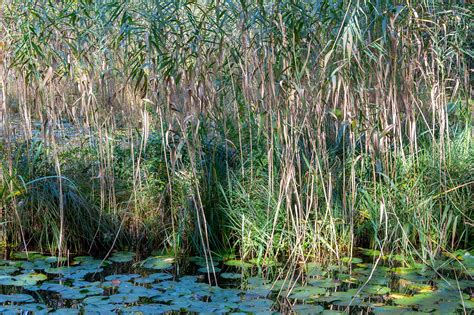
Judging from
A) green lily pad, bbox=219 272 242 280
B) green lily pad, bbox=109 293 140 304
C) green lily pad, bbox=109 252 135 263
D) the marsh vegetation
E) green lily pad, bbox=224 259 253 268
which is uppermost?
the marsh vegetation

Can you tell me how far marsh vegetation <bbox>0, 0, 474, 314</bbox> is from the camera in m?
4.89

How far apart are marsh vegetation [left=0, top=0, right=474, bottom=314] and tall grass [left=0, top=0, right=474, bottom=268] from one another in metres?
0.02

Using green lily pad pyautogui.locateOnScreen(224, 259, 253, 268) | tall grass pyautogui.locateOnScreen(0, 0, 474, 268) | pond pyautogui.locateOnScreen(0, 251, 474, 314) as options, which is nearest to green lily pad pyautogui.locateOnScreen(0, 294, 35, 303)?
pond pyautogui.locateOnScreen(0, 251, 474, 314)

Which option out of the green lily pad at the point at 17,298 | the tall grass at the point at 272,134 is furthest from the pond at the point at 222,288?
the tall grass at the point at 272,134

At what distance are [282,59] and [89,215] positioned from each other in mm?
1916

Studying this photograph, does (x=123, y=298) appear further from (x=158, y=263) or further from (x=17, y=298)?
(x=158, y=263)

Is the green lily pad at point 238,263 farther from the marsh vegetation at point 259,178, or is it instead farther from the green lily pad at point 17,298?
the green lily pad at point 17,298

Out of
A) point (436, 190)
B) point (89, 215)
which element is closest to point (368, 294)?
point (436, 190)

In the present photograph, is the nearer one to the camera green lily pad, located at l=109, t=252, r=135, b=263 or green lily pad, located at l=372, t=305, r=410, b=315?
green lily pad, located at l=372, t=305, r=410, b=315

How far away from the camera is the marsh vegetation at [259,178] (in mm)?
4891

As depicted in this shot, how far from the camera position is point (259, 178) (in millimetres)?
5895

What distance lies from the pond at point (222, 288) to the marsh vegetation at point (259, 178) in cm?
2

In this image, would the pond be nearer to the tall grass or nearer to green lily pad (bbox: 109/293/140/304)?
green lily pad (bbox: 109/293/140/304)

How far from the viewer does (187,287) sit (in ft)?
16.0
